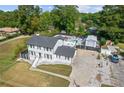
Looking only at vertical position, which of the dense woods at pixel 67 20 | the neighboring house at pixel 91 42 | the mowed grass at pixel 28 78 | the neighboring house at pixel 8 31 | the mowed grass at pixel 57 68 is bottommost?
the mowed grass at pixel 28 78

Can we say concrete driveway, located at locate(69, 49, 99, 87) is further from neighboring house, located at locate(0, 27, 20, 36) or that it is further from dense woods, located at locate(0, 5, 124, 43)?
neighboring house, located at locate(0, 27, 20, 36)

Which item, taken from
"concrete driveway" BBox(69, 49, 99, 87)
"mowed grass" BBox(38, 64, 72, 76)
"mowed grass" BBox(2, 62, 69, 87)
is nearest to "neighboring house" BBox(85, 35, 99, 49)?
"concrete driveway" BBox(69, 49, 99, 87)

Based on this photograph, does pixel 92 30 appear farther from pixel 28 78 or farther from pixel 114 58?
pixel 28 78

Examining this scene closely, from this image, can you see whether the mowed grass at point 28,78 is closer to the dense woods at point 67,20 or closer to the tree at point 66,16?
the dense woods at point 67,20

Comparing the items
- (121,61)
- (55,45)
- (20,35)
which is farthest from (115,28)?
(20,35)

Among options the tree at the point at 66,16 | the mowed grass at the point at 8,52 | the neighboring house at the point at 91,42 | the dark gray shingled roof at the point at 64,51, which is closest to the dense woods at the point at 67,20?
the tree at the point at 66,16

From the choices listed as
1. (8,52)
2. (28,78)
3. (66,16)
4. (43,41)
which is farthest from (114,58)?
(8,52)

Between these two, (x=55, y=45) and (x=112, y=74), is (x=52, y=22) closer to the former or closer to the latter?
(x=55, y=45)
